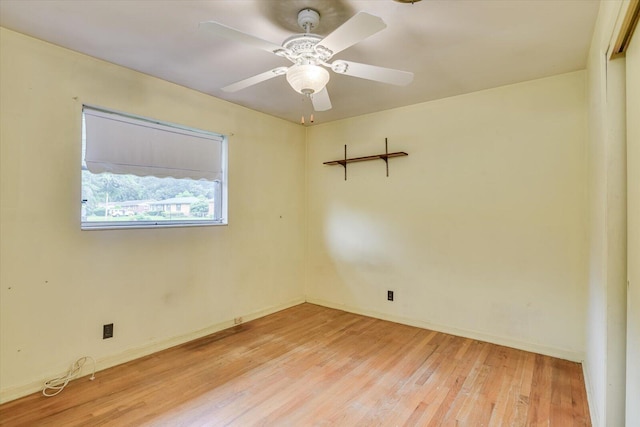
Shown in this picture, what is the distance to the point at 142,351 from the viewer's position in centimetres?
279

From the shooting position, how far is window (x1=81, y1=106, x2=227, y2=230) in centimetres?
257

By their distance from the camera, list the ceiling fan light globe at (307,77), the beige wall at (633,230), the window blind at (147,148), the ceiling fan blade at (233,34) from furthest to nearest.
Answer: the window blind at (147,148)
the ceiling fan light globe at (307,77)
the ceiling fan blade at (233,34)
the beige wall at (633,230)

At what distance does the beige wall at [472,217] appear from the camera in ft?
9.03

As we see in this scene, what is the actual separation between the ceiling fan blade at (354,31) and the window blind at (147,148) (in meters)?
1.94

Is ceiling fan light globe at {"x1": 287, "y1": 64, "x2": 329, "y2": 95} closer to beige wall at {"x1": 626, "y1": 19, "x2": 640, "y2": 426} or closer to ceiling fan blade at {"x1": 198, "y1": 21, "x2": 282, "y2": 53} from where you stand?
ceiling fan blade at {"x1": 198, "y1": 21, "x2": 282, "y2": 53}

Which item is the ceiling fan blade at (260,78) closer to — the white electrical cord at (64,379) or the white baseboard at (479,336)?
the white electrical cord at (64,379)

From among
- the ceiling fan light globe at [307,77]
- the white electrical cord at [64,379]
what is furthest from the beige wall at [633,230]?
the white electrical cord at [64,379]

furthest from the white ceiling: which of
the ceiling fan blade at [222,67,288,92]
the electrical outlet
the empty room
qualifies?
the electrical outlet

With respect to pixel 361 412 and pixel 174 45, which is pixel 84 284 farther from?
pixel 361 412

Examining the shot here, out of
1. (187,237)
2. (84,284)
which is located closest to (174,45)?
(187,237)

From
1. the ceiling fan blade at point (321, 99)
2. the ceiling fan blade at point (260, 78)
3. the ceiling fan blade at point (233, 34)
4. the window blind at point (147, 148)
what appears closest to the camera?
the ceiling fan blade at point (233, 34)

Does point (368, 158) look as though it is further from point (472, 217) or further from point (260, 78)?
point (260, 78)

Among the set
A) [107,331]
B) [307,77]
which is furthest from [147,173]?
[307,77]

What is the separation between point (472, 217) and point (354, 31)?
7.65 ft
